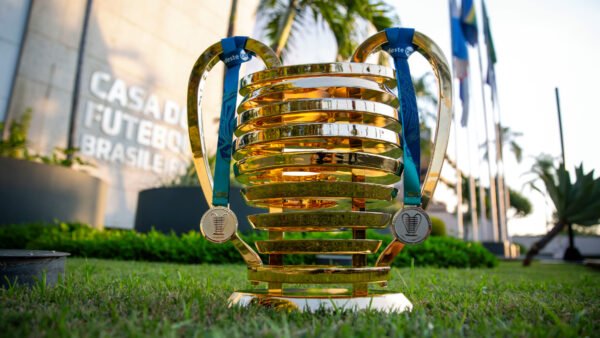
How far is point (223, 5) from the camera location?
17.1m

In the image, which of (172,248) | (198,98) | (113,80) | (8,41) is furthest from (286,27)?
(198,98)

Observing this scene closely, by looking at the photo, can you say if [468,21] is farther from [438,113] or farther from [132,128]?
[438,113]

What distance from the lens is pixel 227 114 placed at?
1688 mm

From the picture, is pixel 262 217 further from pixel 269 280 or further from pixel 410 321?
pixel 410 321

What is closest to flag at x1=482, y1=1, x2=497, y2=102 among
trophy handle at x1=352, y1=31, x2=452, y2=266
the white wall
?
the white wall

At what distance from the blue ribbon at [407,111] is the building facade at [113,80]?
930cm

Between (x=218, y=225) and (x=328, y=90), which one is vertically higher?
(x=328, y=90)

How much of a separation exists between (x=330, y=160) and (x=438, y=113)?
1.44 feet

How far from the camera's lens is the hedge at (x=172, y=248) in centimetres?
562

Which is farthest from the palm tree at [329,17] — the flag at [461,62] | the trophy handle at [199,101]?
the trophy handle at [199,101]

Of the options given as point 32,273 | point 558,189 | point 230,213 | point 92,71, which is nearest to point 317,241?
point 230,213

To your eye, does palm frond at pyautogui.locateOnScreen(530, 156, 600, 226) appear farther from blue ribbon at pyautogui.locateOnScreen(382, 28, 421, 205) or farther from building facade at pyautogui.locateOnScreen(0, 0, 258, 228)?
building facade at pyautogui.locateOnScreen(0, 0, 258, 228)

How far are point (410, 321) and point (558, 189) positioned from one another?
216 inches

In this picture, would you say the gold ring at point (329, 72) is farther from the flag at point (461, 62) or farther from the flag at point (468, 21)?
the flag at point (468, 21)
